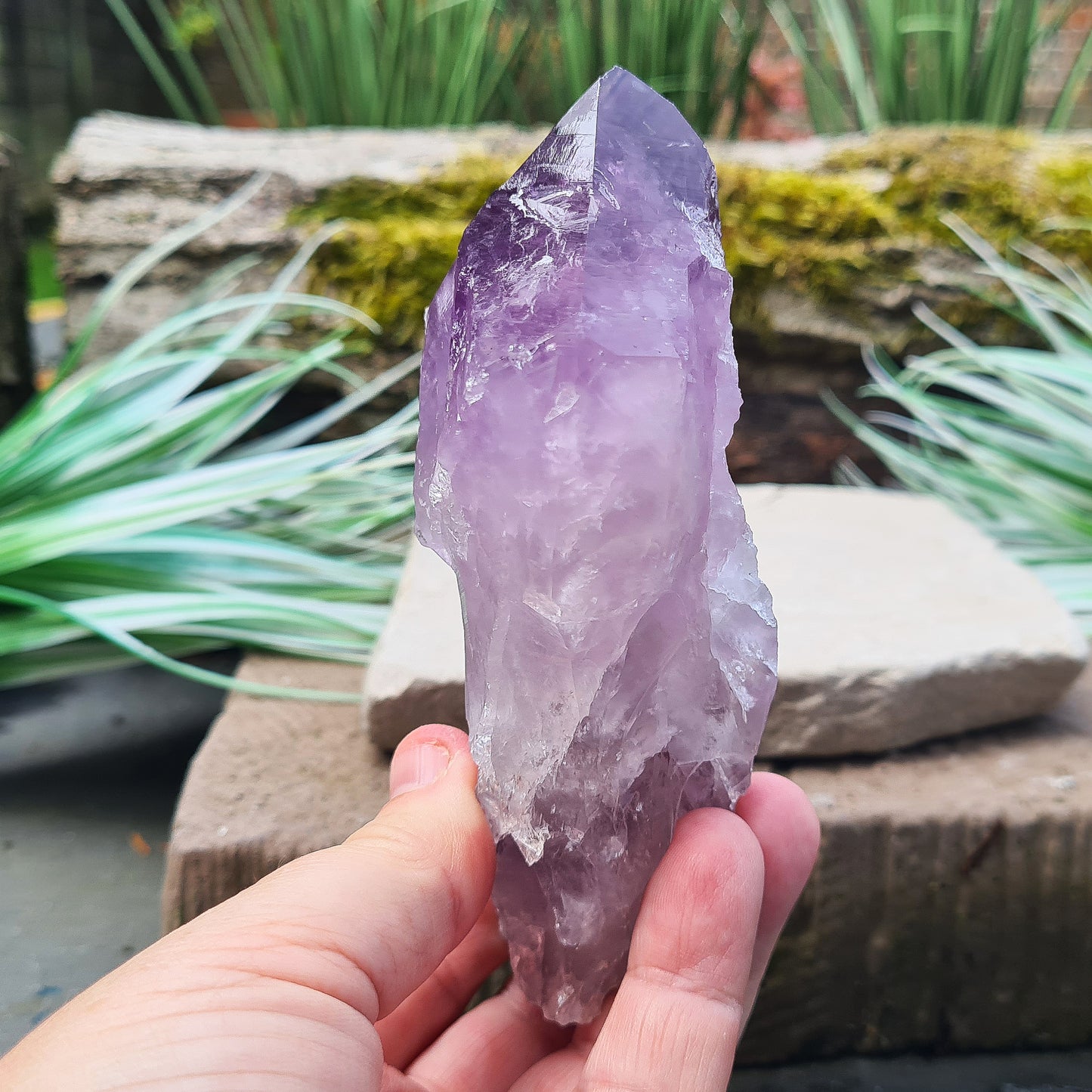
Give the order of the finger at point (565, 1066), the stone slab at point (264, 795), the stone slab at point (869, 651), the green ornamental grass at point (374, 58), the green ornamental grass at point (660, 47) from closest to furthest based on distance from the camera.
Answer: the finger at point (565, 1066), the stone slab at point (264, 795), the stone slab at point (869, 651), the green ornamental grass at point (660, 47), the green ornamental grass at point (374, 58)

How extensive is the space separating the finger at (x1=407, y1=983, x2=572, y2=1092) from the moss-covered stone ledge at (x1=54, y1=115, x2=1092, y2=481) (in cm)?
104

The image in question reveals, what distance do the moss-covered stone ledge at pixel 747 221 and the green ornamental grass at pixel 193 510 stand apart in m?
0.06

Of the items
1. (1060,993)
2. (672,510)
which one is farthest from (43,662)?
(1060,993)

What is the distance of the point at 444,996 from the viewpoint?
2.12 ft

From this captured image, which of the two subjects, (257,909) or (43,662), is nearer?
(257,909)

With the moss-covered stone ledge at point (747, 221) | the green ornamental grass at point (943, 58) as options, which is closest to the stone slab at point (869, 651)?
the moss-covered stone ledge at point (747, 221)

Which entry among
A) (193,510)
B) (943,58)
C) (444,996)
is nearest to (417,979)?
(444,996)

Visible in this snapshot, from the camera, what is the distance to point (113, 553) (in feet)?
3.75

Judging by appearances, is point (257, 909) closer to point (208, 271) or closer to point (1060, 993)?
point (1060, 993)

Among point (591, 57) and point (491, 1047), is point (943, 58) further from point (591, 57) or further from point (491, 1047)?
point (491, 1047)

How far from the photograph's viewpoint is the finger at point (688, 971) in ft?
1.62

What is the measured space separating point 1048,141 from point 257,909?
5.66 ft

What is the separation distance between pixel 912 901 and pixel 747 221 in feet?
3.47

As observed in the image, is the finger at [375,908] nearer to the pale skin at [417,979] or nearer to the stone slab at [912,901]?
the pale skin at [417,979]
